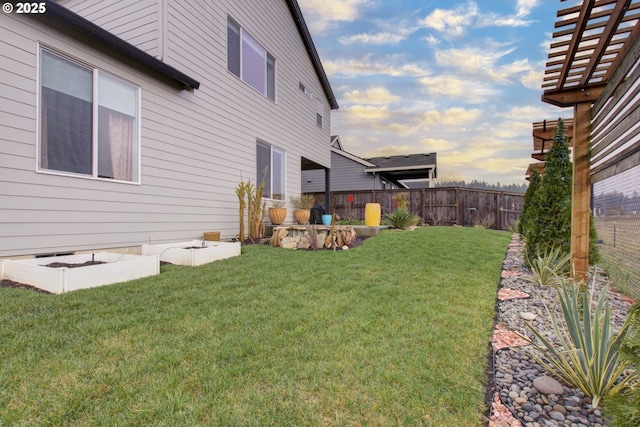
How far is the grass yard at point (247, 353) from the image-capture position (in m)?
1.43

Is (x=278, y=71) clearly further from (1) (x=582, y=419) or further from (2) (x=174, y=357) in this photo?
(1) (x=582, y=419)

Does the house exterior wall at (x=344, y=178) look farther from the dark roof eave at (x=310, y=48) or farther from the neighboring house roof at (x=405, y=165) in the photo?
the dark roof eave at (x=310, y=48)

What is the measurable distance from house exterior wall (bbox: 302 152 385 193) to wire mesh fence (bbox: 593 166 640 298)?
12554 millimetres

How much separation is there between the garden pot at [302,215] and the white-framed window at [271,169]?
608mm

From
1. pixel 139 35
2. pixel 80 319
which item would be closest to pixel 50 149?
pixel 80 319

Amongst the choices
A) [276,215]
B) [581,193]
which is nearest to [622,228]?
[581,193]

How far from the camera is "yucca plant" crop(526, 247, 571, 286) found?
12.5 feet

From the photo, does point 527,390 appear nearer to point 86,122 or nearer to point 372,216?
point 86,122

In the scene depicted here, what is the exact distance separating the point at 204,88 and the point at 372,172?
479 inches

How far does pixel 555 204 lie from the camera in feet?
13.9

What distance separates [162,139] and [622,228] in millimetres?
6807

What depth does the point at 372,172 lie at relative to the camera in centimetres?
1709

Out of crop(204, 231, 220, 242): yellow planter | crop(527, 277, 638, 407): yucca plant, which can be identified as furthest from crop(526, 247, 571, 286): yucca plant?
crop(204, 231, 220, 242): yellow planter

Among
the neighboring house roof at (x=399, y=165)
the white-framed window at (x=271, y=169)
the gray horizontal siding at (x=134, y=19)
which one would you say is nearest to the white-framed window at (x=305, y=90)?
the white-framed window at (x=271, y=169)
